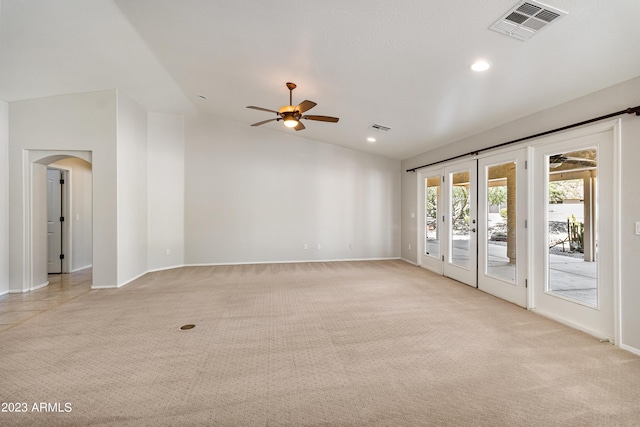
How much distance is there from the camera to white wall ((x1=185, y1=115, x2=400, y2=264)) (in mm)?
6668

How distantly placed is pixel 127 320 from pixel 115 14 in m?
3.51

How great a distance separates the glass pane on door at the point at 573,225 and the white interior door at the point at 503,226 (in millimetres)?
338

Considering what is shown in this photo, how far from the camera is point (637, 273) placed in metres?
2.66

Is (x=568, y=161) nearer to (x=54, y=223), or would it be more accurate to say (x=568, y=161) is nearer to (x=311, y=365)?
(x=311, y=365)

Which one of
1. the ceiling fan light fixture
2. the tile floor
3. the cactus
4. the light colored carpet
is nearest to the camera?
the light colored carpet

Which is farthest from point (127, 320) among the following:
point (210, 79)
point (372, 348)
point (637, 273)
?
point (637, 273)

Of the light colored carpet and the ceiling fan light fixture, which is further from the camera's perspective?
the ceiling fan light fixture

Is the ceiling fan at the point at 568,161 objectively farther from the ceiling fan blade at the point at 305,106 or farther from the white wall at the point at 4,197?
the white wall at the point at 4,197

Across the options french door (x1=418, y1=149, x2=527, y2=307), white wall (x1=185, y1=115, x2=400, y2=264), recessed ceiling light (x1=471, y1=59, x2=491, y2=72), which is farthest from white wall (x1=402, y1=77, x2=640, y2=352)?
white wall (x1=185, y1=115, x2=400, y2=264)

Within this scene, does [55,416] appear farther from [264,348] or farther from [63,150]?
[63,150]

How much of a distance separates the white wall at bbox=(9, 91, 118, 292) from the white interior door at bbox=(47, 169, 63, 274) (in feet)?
4.16

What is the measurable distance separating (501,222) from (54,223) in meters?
8.43

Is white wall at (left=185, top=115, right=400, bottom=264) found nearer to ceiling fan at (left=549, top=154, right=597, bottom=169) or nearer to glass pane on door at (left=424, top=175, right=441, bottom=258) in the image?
glass pane on door at (left=424, top=175, right=441, bottom=258)

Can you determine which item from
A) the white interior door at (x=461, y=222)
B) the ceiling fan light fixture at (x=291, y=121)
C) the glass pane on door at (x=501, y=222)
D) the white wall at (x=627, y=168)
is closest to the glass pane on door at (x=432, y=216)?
the white interior door at (x=461, y=222)
